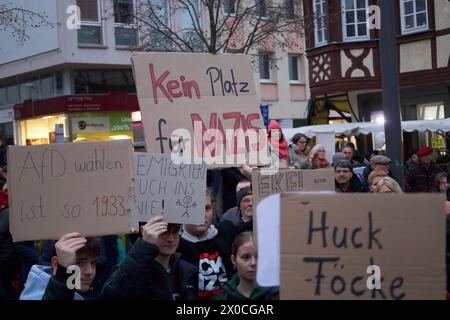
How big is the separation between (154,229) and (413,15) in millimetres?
15577

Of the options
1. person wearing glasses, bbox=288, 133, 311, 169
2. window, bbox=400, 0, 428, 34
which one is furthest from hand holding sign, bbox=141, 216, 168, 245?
window, bbox=400, 0, 428, 34

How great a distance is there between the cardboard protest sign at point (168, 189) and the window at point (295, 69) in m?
25.9

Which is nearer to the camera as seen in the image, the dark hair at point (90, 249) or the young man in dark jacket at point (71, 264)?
the young man in dark jacket at point (71, 264)

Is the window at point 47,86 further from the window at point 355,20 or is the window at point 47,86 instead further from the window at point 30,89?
the window at point 355,20

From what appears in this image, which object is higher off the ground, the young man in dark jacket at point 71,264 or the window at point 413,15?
the window at point 413,15

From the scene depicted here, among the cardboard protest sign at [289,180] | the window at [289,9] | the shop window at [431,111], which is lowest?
the cardboard protest sign at [289,180]

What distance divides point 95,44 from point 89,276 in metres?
19.9

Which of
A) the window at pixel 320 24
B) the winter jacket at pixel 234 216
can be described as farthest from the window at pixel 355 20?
the winter jacket at pixel 234 216

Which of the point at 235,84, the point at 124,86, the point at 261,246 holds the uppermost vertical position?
the point at 124,86

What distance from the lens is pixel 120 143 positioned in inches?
146

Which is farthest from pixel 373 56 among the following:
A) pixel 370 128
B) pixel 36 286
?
pixel 36 286

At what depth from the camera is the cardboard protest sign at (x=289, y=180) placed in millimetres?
4715
